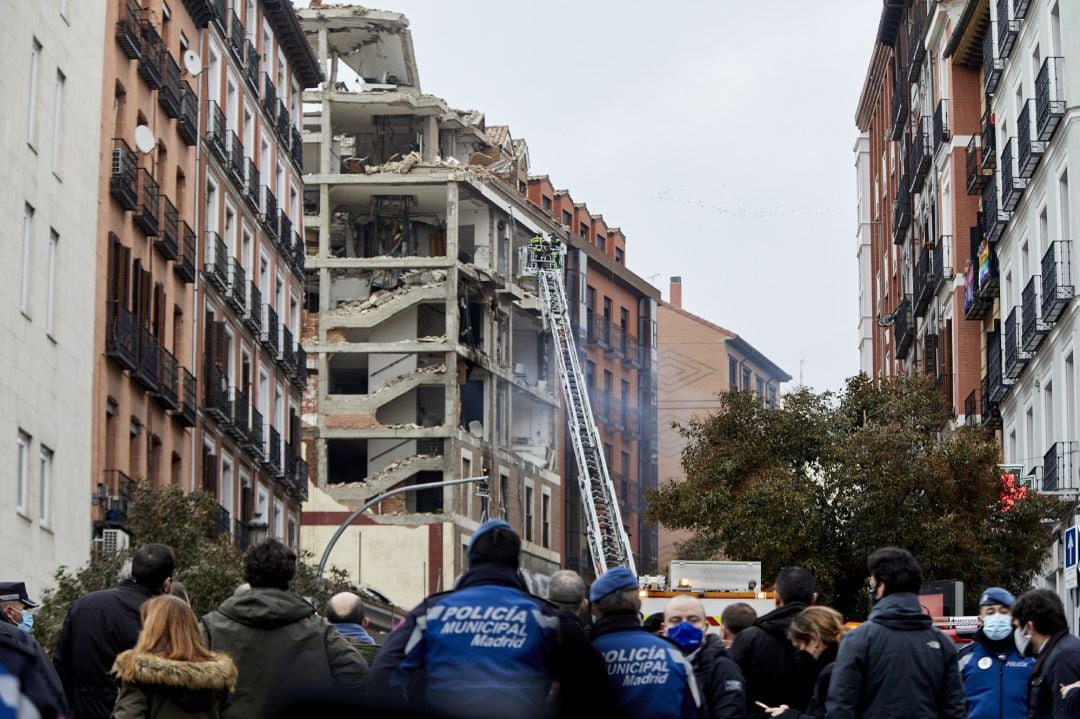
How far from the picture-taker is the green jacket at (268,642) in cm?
1048

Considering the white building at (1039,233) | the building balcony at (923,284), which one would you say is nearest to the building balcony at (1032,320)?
the white building at (1039,233)

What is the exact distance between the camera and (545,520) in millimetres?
84500

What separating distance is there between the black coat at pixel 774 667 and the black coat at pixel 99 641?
139 inches

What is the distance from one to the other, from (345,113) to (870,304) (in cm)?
2142

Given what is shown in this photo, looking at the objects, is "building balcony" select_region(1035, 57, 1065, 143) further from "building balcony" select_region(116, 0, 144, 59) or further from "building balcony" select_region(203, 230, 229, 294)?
"building balcony" select_region(203, 230, 229, 294)

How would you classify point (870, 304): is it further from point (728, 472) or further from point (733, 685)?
point (733, 685)

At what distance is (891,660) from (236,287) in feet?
141

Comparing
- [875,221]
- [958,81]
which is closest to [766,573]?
[958,81]

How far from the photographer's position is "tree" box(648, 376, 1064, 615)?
4050cm

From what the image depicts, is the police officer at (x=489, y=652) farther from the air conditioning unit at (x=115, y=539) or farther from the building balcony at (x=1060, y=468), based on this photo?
the building balcony at (x=1060, y=468)

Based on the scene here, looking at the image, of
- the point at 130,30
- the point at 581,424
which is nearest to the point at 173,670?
the point at 130,30

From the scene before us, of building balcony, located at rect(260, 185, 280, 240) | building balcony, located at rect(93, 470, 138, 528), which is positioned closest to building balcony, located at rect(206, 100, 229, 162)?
building balcony, located at rect(260, 185, 280, 240)

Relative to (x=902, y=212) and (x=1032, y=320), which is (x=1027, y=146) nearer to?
(x=1032, y=320)

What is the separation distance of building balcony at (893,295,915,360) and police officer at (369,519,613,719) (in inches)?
2155
